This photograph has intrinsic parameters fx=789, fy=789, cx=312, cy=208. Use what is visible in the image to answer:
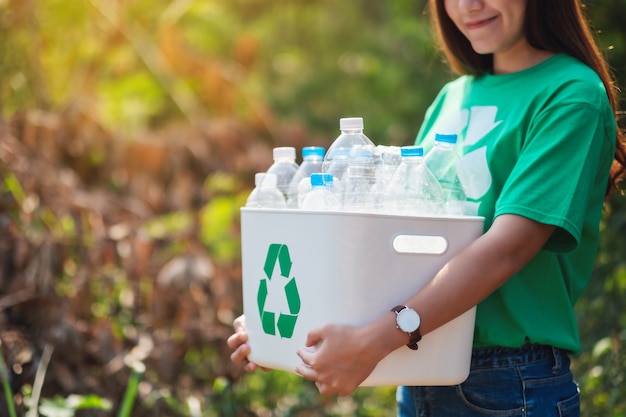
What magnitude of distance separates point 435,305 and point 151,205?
303 cm

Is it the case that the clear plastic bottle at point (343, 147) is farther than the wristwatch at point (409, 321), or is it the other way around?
the clear plastic bottle at point (343, 147)

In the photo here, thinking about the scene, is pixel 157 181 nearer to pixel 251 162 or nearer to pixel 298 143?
pixel 251 162

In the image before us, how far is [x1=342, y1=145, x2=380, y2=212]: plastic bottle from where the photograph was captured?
159 cm

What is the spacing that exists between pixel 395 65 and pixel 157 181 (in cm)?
238

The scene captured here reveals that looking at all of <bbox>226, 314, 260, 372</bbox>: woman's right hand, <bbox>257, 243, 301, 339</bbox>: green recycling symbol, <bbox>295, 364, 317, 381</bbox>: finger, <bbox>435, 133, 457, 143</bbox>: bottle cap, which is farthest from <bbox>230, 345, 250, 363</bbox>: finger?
<bbox>435, 133, 457, 143</bbox>: bottle cap

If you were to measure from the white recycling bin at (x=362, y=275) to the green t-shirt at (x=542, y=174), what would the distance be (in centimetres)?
11

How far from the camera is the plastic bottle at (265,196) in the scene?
5.92 feet

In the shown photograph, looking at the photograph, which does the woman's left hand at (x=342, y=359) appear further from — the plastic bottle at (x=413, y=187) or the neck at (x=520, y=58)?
the neck at (x=520, y=58)

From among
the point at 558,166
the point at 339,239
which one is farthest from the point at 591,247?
the point at 339,239

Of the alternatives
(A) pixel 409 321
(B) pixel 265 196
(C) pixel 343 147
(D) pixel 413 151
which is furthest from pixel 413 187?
(B) pixel 265 196

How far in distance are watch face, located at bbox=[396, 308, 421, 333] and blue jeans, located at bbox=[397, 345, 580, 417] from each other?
0.28 m

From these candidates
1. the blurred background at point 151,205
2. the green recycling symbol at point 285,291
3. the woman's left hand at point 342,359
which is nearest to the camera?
the woman's left hand at point 342,359

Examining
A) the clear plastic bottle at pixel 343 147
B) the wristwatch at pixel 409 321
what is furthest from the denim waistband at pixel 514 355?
the clear plastic bottle at pixel 343 147

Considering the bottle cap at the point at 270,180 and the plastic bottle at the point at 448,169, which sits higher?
the plastic bottle at the point at 448,169
